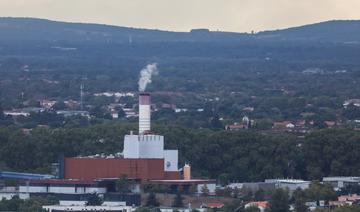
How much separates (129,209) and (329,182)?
10.0 meters

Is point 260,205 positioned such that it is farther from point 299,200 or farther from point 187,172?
point 187,172

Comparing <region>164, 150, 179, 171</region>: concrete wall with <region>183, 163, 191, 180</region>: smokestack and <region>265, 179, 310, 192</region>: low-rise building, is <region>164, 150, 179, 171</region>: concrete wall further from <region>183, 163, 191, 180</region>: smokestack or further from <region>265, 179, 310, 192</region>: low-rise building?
<region>265, 179, 310, 192</region>: low-rise building

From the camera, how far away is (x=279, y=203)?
64.8 metres

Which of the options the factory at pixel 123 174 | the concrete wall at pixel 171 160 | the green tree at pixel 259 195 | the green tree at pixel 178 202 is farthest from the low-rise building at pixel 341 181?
the green tree at pixel 178 202

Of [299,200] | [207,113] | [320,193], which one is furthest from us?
[207,113]

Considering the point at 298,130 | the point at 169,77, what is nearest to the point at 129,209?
the point at 298,130

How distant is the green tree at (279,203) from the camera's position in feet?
212

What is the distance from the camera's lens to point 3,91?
142 meters

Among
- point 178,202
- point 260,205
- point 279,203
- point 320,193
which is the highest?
point 320,193

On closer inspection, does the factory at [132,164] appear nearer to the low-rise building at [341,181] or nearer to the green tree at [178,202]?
the green tree at [178,202]

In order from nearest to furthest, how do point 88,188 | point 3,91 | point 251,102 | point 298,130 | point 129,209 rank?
1. point 129,209
2. point 88,188
3. point 298,130
4. point 251,102
5. point 3,91

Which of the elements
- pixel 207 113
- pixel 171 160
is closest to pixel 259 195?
pixel 171 160

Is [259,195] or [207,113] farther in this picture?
[207,113]

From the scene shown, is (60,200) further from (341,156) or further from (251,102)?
(251,102)
